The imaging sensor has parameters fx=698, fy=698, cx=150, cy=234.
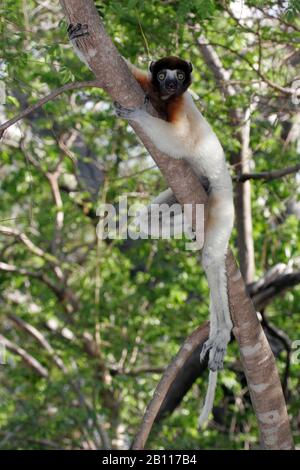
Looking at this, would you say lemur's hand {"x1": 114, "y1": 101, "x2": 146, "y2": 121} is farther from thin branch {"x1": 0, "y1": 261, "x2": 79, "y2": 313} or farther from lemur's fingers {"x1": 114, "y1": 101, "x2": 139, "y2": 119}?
thin branch {"x1": 0, "y1": 261, "x2": 79, "y2": 313}

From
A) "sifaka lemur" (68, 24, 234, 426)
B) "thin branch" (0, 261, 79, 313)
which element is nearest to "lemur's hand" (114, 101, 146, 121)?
"sifaka lemur" (68, 24, 234, 426)

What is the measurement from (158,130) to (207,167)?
68cm

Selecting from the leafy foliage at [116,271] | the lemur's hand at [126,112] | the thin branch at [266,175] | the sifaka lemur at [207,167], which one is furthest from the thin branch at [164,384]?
the leafy foliage at [116,271]

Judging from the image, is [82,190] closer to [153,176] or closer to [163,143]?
[153,176]

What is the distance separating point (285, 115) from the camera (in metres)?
5.70

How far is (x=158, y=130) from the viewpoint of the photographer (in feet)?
12.0

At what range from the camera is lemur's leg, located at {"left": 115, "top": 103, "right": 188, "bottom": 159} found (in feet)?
11.6

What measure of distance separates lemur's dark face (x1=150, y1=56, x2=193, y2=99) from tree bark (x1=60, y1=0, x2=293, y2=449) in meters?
0.67

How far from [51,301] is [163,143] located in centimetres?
479

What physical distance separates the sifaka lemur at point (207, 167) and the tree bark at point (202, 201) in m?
0.09

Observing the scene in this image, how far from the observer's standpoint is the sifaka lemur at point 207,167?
13.1ft

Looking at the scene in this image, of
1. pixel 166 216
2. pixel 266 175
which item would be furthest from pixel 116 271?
pixel 166 216

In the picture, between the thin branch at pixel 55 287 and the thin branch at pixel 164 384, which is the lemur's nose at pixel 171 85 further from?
the thin branch at pixel 55 287
